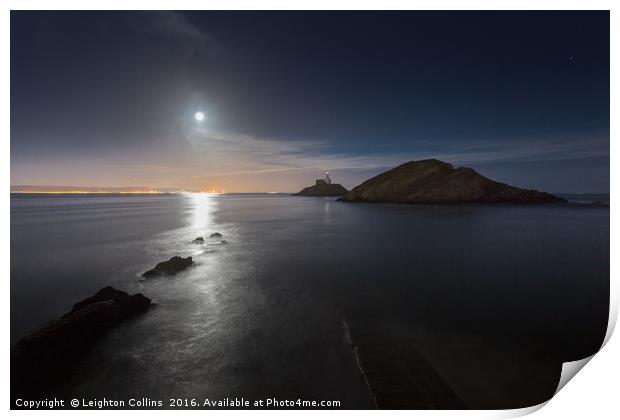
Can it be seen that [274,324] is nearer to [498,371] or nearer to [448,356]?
[448,356]

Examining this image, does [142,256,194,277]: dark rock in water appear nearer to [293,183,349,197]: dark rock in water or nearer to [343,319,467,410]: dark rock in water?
[343,319,467,410]: dark rock in water

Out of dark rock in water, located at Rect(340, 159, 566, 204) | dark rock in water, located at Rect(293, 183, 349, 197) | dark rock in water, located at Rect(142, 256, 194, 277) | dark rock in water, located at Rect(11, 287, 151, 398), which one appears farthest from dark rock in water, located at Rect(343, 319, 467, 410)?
dark rock in water, located at Rect(293, 183, 349, 197)

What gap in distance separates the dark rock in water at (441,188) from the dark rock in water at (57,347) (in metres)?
44.3

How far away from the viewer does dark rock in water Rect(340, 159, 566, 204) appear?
136 ft

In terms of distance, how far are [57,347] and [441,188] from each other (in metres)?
46.5

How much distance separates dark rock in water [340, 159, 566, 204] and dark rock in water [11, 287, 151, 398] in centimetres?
4431

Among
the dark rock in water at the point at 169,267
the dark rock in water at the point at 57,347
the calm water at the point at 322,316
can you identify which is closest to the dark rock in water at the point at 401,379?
the calm water at the point at 322,316

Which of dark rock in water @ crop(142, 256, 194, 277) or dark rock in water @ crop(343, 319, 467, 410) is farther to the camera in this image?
dark rock in water @ crop(142, 256, 194, 277)

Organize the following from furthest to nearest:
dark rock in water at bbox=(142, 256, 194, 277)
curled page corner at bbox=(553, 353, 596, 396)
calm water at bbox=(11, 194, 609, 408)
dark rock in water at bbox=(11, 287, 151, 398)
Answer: dark rock in water at bbox=(142, 256, 194, 277) → curled page corner at bbox=(553, 353, 596, 396) → dark rock in water at bbox=(11, 287, 151, 398) → calm water at bbox=(11, 194, 609, 408)

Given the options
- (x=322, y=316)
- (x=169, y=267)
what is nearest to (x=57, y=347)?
(x=169, y=267)

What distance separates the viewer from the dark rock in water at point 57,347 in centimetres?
392

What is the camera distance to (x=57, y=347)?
4195 mm
